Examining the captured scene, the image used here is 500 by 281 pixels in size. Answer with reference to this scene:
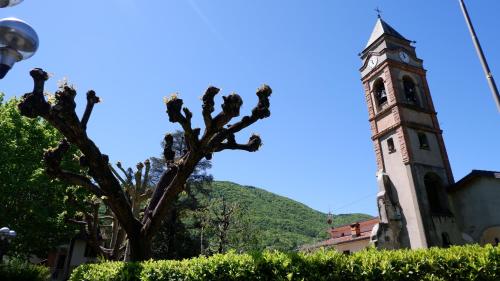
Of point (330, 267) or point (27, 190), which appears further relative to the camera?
point (27, 190)

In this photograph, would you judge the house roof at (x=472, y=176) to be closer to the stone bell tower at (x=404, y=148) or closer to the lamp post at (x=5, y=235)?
the stone bell tower at (x=404, y=148)

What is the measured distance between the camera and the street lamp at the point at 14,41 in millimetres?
4707

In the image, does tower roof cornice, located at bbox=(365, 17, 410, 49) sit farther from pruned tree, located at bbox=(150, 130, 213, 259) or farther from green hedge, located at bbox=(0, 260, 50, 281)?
green hedge, located at bbox=(0, 260, 50, 281)

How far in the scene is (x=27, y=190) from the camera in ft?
69.7

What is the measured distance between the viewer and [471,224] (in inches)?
804

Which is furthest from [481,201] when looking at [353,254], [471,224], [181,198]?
[181,198]

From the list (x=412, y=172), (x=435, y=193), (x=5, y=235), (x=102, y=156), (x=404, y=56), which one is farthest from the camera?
(x=404, y=56)

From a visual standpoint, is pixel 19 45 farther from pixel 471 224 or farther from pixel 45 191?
pixel 471 224

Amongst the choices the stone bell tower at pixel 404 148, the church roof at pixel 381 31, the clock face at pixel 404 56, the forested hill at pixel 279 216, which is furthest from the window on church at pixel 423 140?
the forested hill at pixel 279 216

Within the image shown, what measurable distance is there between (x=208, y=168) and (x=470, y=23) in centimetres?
3014

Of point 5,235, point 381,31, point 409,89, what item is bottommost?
point 5,235

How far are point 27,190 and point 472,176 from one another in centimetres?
2638

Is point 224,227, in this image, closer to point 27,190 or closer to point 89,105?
point 27,190

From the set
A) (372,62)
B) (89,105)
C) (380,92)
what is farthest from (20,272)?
(372,62)
